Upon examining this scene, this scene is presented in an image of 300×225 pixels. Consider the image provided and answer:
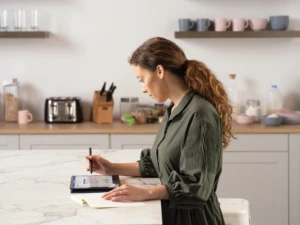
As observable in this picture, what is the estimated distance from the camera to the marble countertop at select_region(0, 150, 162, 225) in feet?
6.54

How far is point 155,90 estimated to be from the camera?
7.91ft

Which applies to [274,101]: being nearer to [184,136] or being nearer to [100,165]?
[100,165]

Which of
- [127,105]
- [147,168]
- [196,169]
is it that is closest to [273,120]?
[127,105]

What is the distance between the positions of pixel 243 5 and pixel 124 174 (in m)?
2.64

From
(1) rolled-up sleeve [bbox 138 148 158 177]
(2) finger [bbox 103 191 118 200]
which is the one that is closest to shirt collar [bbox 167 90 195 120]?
(1) rolled-up sleeve [bbox 138 148 158 177]

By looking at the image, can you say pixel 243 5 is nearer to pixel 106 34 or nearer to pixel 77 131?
pixel 106 34

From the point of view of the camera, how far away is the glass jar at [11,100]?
4.88m

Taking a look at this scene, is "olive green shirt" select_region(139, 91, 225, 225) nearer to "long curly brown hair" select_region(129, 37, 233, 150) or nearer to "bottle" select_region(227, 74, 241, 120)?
"long curly brown hair" select_region(129, 37, 233, 150)

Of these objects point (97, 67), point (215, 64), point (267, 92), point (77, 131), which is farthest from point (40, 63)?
point (267, 92)

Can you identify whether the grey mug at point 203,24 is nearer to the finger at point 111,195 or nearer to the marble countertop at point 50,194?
the marble countertop at point 50,194

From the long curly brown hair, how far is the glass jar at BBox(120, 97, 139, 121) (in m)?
2.45

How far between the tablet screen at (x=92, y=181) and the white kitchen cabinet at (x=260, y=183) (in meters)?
2.08

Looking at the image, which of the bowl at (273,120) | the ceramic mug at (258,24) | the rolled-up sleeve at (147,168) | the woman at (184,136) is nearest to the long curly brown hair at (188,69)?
the woman at (184,136)

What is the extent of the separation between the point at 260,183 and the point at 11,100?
1.97 metres
